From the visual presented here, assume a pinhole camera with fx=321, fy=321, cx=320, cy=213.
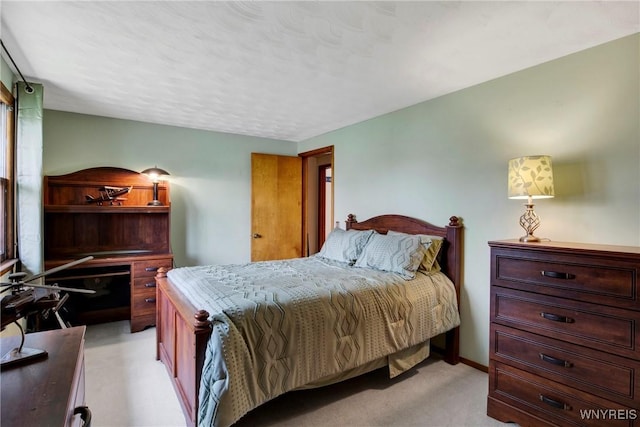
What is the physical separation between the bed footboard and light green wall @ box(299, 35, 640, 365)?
7.24ft

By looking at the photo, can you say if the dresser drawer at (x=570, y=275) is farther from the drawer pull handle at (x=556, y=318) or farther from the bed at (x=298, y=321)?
the bed at (x=298, y=321)

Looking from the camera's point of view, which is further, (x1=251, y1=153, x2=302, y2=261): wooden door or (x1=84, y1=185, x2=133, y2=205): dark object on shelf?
(x1=251, y1=153, x2=302, y2=261): wooden door

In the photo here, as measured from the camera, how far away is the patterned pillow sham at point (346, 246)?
10.5ft

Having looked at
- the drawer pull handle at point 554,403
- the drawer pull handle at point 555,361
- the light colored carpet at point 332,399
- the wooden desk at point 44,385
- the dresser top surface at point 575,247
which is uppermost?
the dresser top surface at point 575,247

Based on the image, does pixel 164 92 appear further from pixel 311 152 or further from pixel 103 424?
pixel 103 424

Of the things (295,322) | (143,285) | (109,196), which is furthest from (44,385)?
(109,196)

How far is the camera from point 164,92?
9.69 feet

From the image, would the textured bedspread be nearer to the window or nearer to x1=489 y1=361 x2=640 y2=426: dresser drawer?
x1=489 y1=361 x2=640 y2=426: dresser drawer

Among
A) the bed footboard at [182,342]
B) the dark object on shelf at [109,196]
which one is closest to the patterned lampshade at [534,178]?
the bed footboard at [182,342]

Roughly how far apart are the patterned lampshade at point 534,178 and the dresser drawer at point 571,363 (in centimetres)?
87

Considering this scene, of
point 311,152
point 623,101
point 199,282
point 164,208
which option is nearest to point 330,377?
point 199,282

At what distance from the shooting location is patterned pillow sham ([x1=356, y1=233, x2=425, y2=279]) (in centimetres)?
266

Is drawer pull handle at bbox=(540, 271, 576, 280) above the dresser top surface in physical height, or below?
below

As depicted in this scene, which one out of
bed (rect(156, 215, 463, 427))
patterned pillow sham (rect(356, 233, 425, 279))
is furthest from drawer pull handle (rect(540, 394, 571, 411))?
patterned pillow sham (rect(356, 233, 425, 279))
